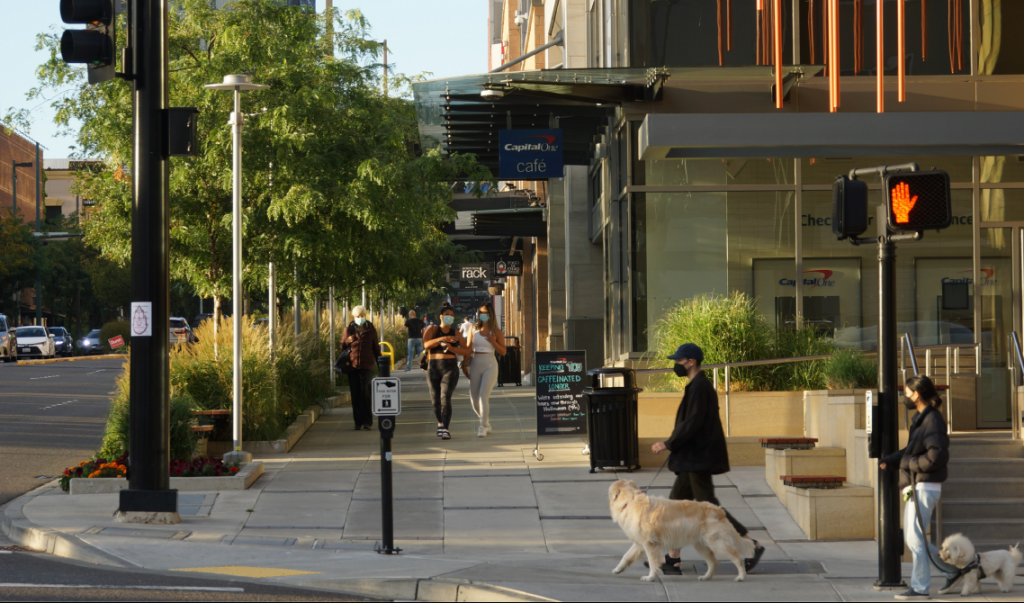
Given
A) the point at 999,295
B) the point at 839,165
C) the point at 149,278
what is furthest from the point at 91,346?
the point at 149,278

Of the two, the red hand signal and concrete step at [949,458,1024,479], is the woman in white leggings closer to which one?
concrete step at [949,458,1024,479]

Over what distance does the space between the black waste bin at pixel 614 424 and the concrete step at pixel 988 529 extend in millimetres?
3648

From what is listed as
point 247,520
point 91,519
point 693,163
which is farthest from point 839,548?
point 693,163

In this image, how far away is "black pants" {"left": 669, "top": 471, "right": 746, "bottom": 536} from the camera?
28.4ft

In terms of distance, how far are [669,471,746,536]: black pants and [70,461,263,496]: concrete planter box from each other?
17.2 ft

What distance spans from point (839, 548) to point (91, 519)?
6809 millimetres

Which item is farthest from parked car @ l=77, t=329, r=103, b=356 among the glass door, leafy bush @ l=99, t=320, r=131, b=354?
the glass door

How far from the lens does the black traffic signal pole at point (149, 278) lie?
10422mm

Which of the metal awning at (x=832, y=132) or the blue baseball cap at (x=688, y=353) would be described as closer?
the blue baseball cap at (x=688, y=353)

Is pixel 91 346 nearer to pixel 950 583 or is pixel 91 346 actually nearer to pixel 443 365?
pixel 443 365

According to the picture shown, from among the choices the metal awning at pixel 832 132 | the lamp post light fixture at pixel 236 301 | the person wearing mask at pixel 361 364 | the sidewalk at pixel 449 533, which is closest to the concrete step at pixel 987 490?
the sidewalk at pixel 449 533

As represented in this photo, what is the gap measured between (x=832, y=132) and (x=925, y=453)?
6738mm

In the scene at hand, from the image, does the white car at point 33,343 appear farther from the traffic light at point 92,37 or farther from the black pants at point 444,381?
the traffic light at point 92,37

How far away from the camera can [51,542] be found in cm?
948
